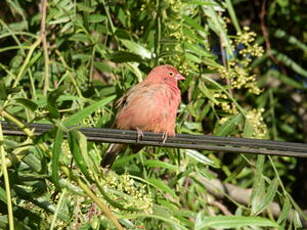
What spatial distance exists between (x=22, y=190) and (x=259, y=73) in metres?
5.06

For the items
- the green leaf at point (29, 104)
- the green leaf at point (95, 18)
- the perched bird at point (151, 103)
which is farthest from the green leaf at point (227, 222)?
the green leaf at point (95, 18)

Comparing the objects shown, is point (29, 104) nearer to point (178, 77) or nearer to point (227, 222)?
point (227, 222)

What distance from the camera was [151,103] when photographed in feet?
18.6

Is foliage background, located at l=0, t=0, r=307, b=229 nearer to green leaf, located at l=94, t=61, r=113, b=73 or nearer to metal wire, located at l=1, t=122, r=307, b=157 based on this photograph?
green leaf, located at l=94, t=61, r=113, b=73

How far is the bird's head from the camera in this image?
5.60 metres

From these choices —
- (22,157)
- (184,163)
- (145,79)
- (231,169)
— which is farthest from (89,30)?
(231,169)

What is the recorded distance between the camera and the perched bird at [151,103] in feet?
18.2

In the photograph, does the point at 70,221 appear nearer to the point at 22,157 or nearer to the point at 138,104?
the point at 22,157

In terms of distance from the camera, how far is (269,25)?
8.84 metres

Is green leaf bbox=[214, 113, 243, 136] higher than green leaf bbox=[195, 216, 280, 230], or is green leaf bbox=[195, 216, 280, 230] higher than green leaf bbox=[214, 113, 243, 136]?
green leaf bbox=[214, 113, 243, 136]

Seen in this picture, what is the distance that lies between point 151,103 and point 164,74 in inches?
9.5

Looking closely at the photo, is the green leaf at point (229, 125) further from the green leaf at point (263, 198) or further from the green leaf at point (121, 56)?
the green leaf at point (121, 56)

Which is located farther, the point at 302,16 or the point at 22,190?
the point at 302,16

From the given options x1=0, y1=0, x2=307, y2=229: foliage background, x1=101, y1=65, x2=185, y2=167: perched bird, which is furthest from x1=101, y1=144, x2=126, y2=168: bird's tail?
x1=0, y1=0, x2=307, y2=229: foliage background
